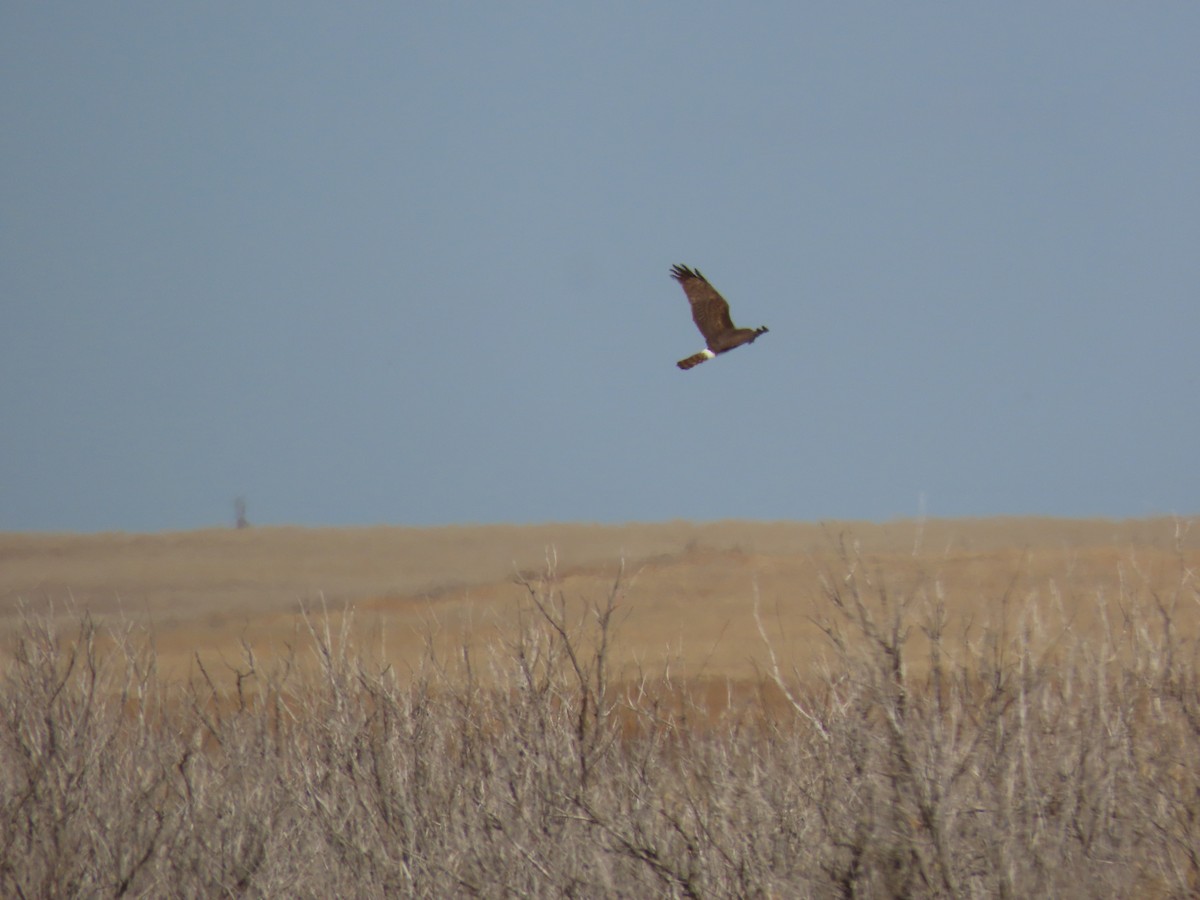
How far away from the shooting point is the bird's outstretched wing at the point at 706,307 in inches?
356

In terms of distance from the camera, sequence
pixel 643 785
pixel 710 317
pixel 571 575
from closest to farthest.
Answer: pixel 643 785 < pixel 710 317 < pixel 571 575

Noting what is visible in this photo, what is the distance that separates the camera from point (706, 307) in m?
9.16

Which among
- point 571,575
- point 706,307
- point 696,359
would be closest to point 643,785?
point 696,359

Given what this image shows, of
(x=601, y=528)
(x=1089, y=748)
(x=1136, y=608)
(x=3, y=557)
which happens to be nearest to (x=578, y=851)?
(x=1089, y=748)

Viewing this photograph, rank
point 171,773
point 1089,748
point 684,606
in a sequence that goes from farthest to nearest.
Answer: point 684,606 → point 171,773 → point 1089,748

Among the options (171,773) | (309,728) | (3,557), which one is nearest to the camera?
(171,773)

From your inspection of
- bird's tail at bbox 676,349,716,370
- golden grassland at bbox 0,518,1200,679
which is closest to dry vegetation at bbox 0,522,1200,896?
bird's tail at bbox 676,349,716,370

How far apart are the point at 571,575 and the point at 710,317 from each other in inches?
949

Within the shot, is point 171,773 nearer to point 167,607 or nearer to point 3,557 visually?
point 167,607

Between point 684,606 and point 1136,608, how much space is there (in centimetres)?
2262

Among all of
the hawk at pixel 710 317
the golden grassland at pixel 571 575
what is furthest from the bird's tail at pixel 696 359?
the golden grassland at pixel 571 575

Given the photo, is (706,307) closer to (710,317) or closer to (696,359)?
(710,317)

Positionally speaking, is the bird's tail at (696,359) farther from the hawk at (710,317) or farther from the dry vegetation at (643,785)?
the dry vegetation at (643,785)

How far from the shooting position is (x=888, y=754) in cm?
718
